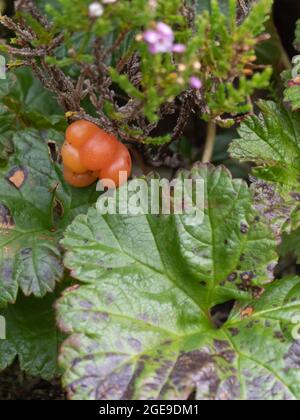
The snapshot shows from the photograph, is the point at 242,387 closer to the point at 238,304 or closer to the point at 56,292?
the point at 238,304

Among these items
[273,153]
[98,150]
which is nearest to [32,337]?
[98,150]

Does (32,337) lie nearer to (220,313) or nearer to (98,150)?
(98,150)

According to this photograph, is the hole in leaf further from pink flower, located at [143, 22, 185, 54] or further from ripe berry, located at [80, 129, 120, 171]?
pink flower, located at [143, 22, 185, 54]

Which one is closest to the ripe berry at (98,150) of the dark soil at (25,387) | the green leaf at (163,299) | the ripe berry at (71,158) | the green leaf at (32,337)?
the ripe berry at (71,158)

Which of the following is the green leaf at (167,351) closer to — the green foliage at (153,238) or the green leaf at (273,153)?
the green foliage at (153,238)

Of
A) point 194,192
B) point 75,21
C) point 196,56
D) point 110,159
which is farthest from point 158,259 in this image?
point 75,21

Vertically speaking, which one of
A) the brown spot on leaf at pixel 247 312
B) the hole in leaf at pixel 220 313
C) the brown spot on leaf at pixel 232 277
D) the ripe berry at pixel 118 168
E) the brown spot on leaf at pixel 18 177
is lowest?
the hole in leaf at pixel 220 313

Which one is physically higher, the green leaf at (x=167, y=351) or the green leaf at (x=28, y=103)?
the green leaf at (x=28, y=103)
